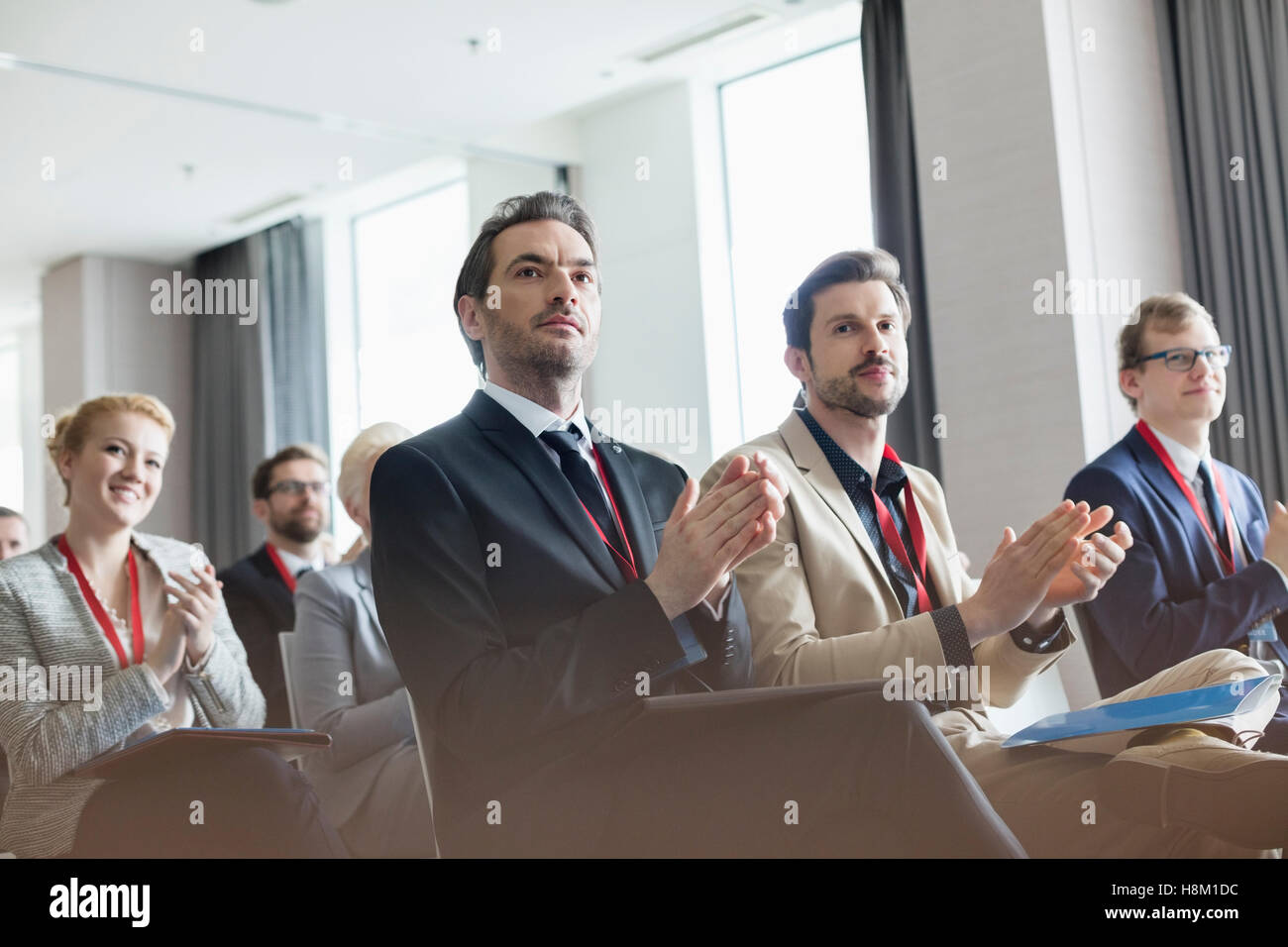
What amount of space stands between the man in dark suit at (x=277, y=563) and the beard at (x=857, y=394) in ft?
7.36

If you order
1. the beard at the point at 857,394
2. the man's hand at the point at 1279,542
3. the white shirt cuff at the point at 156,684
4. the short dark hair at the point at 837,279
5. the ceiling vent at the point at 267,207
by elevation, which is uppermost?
the ceiling vent at the point at 267,207

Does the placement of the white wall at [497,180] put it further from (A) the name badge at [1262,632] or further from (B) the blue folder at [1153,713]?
(B) the blue folder at [1153,713]

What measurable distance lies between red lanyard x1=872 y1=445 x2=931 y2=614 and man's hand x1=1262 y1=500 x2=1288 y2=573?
3.05 ft

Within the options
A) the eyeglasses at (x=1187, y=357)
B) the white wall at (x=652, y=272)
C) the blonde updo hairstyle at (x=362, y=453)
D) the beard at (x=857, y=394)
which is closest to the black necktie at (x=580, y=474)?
the beard at (x=857, y=394)

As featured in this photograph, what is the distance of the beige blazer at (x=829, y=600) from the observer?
193 centimetres

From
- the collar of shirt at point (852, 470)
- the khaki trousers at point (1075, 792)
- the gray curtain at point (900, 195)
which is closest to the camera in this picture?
the khaki trousers at point (1075, 792)

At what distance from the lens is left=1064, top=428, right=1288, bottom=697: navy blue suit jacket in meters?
2.62

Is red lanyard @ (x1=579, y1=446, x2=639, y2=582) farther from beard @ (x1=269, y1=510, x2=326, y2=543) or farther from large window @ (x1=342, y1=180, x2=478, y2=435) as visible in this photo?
large window @ (x1=342, y1=180, x2=478, y2=435)

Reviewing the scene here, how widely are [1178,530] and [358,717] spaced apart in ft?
6.33

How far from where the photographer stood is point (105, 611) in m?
2.65

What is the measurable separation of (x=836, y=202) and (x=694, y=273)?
83 cm

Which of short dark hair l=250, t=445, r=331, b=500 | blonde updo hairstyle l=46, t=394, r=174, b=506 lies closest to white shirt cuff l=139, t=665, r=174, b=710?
blonde updo hairstyle l=46, t=394, r=174, b=506

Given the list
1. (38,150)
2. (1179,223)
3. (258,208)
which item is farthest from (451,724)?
(258,208)

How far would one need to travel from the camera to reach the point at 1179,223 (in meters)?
4.82
